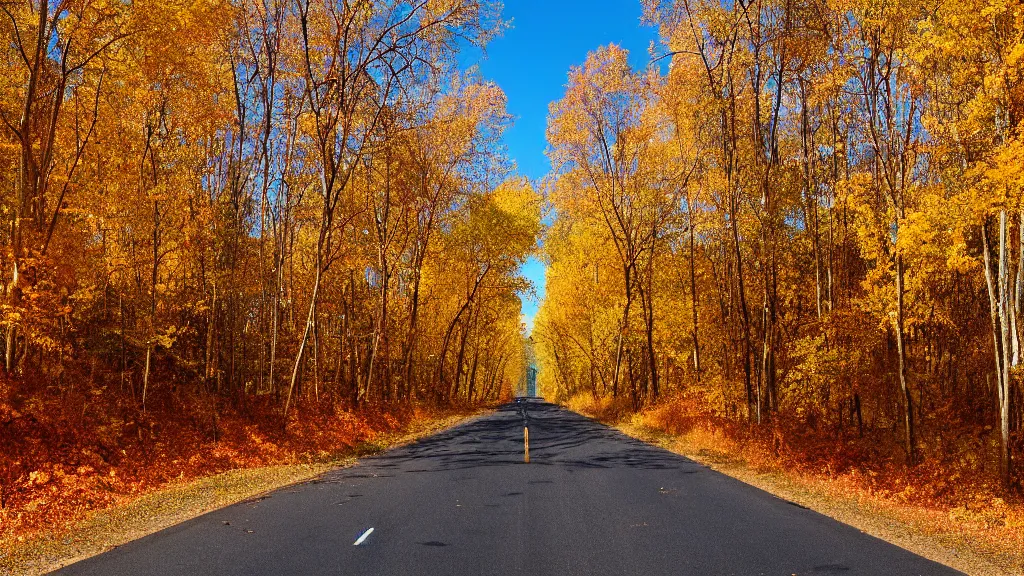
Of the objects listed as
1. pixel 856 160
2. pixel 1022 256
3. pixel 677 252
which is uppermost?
pixel 856 160

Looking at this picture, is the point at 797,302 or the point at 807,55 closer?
the point at 807,55

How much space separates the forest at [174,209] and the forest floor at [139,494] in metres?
0.12

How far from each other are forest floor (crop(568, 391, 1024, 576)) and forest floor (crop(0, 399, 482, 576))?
998 cm

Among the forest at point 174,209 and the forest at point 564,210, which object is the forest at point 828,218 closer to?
the forest at point 564,210

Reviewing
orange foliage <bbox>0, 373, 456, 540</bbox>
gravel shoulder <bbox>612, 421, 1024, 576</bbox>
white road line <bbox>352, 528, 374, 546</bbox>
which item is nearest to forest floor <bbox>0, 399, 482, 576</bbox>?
orange foliage <bbox>0, 373, 456, 540</bbox>

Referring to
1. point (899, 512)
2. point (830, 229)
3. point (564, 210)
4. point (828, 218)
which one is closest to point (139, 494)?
point (899, 512)

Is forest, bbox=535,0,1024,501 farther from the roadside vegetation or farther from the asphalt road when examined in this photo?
the asphalt road

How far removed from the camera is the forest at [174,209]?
1335cm

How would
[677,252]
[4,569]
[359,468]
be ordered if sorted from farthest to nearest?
[677,252], [359,468], [4,569]

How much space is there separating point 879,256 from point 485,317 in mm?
35343

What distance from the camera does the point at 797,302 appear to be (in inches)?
1019

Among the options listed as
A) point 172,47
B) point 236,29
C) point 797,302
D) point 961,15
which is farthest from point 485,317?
point 961,15

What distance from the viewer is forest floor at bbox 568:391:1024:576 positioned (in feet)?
27.6

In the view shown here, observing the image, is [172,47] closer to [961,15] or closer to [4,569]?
[4,569]
